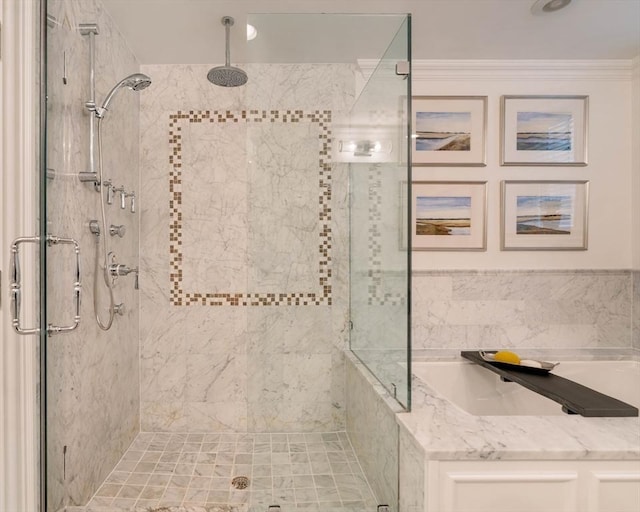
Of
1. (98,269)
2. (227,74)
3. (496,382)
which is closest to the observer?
(98,269)

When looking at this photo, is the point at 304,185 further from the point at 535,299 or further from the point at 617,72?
the point at 617,72

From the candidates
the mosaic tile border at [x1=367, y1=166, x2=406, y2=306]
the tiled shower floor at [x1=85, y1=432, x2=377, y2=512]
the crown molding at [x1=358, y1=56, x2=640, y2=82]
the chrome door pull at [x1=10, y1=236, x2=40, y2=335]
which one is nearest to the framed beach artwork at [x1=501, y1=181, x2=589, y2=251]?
the crown molding at [x1=358, y1=56, x2=640, y2=82]

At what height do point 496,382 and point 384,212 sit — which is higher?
point 384,212

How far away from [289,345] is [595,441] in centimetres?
110

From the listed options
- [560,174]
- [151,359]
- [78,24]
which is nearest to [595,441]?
[560,174]

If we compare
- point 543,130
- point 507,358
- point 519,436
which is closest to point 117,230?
point 519,436

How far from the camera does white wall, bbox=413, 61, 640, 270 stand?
255 cm

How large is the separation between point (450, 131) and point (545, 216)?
0.81 meters

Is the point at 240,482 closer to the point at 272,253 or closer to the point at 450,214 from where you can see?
the point at 272,253

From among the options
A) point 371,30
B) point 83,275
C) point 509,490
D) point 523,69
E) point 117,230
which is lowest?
point 509,490

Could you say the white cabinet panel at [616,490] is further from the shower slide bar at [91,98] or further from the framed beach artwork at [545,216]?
the shower slide bar at [91,98]

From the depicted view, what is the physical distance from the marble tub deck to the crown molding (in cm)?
203

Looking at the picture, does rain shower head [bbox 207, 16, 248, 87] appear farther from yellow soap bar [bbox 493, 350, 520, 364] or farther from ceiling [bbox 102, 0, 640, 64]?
yellow soap bar [bbox 493, 350, 520, 364]

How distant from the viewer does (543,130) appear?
255cm
